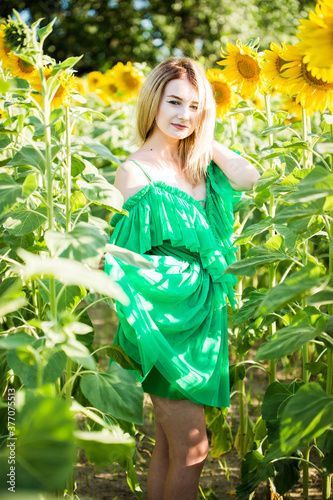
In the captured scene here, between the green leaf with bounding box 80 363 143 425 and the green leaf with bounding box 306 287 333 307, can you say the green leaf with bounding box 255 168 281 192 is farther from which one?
the green leaf with bounding box 80 363 143 425

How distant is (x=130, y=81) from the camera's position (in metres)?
3.54

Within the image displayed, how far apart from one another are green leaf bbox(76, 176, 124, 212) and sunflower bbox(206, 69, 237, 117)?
102 cm

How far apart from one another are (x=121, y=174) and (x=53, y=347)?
81 cm

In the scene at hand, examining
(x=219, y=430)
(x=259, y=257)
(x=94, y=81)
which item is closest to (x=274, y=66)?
(x=259, y=257)

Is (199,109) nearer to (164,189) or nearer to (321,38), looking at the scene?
(164,189)

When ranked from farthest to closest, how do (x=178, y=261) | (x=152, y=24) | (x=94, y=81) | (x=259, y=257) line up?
(x=152, y=24) < (x=94, y=81) < (x=178, y=261) < (x=259, y=257)

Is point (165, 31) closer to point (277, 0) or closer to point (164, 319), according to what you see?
point (277, 0)

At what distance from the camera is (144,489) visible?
7.19 ft

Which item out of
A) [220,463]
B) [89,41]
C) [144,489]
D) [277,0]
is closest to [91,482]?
[144,489]

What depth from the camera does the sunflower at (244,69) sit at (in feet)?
6.44

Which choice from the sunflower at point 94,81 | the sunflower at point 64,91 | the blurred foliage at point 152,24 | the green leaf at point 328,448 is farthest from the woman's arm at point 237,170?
the blurred foliage at point 152,24

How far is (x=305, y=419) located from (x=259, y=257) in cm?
52

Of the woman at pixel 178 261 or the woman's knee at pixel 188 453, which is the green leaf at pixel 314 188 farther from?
the woman's knee at pixel 188 453

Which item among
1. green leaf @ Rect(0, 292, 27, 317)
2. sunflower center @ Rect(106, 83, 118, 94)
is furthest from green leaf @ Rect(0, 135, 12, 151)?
sunflower center @ Rect(106, 83, 118, 94)
